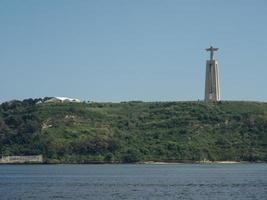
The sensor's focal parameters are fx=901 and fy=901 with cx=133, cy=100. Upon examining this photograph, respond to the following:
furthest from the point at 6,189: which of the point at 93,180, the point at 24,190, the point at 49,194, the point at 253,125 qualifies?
the point at 253,125

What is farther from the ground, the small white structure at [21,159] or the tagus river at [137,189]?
the small white structure at [21,159]

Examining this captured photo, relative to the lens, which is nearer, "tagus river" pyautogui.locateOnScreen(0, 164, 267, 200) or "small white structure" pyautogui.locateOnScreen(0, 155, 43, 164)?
"tagus river" pyautogui.locateOnScreen(0, 164, 267, 200)

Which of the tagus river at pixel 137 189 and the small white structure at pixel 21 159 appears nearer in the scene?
the tagus river at pixel 137 189

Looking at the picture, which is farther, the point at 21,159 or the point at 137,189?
the point at 21,159

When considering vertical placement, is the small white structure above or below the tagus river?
above

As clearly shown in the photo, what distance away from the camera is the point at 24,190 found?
95.1 metres

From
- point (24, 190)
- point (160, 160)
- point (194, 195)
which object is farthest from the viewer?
point (160, 160)

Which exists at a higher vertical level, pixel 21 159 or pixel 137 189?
pixel 21 159

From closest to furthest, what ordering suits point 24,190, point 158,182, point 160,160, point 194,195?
1. point 194,195
2. point 24,190
3. point 158,182
4. point 160,160

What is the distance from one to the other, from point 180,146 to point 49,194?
101290 mm

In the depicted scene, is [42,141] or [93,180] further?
[42,141]

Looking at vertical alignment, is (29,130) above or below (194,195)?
above

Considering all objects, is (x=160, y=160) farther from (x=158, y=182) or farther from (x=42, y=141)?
(x=158, y=182)

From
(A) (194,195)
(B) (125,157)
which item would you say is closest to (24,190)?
(A) (194,195)
